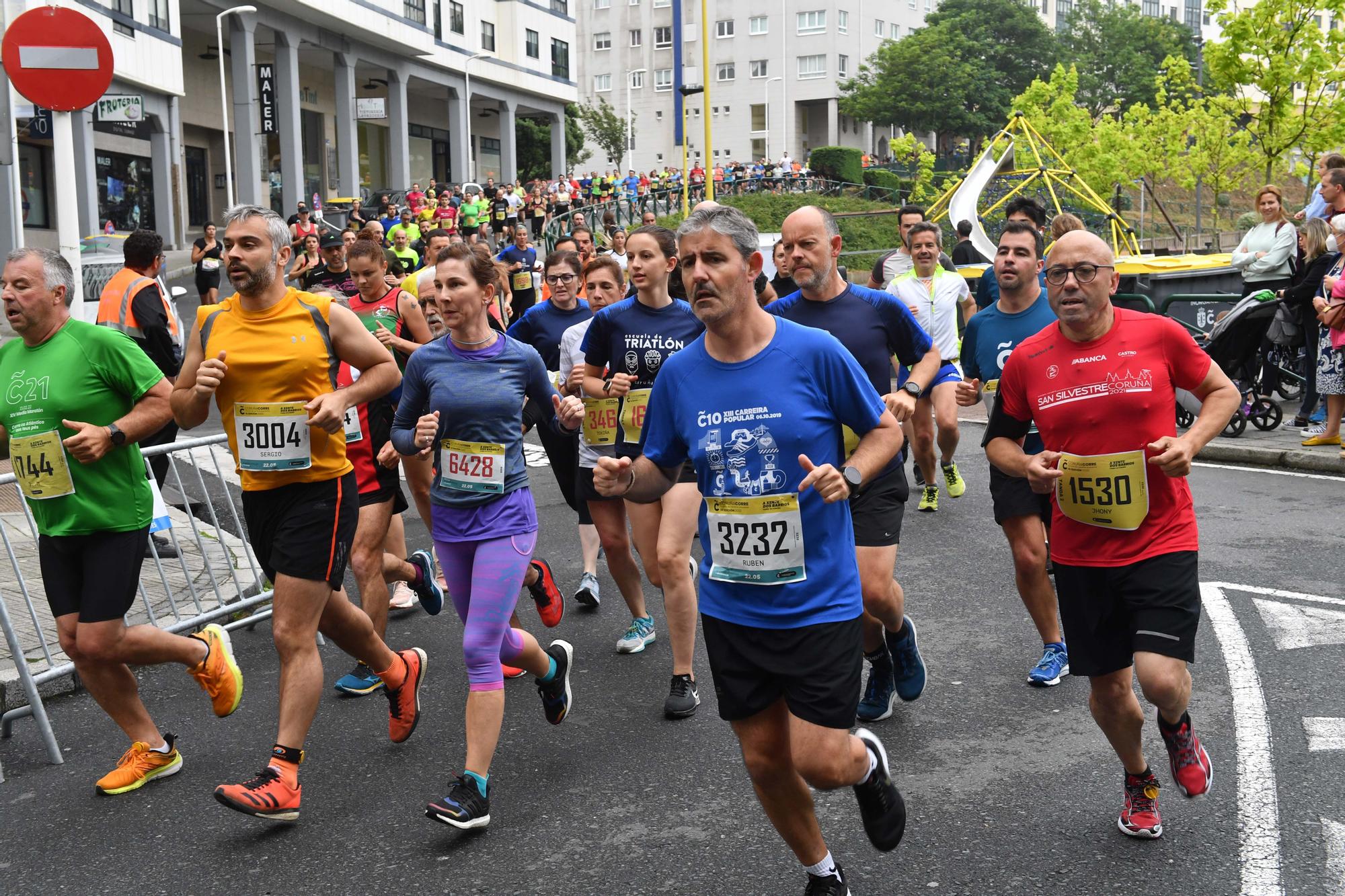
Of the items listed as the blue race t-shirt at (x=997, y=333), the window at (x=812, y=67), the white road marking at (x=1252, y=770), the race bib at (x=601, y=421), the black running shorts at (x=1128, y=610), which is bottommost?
the white road marking at (x=1252, y=770)

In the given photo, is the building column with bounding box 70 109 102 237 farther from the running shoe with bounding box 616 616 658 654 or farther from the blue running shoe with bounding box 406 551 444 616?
the running shoe with bounding box 616 616 658 654

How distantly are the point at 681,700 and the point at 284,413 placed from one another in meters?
2.05

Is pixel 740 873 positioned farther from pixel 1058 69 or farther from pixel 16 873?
pixel 1058 69

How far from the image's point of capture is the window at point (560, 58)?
62688 millimetres

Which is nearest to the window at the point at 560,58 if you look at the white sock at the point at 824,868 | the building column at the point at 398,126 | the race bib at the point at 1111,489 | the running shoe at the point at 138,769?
the building column at the point at 398,126

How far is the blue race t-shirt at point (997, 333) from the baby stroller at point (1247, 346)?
7174 millimetres

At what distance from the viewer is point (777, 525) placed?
3.66 meters

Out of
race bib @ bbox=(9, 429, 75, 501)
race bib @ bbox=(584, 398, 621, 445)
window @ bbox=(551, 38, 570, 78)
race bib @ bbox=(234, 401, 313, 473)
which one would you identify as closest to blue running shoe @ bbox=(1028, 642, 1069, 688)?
race bib @ bbox=(584, 398, 621, 445)

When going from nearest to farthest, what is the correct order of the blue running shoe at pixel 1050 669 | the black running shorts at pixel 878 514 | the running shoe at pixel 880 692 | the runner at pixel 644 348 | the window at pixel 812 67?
the black running shorts at pixel 878 514, the running shoe at pixel 880 692, the blue running shoe at pixel 1050 669, the runner at pixel 644 348, the window at pixel 812 67

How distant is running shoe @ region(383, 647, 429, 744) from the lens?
211 inches

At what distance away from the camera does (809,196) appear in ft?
198

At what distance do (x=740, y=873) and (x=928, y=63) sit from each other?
8519 centimetres

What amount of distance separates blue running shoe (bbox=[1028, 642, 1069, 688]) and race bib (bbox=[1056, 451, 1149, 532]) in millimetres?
1785

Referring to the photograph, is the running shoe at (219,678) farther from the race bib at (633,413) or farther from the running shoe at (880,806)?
the running shoe at (880,806)
